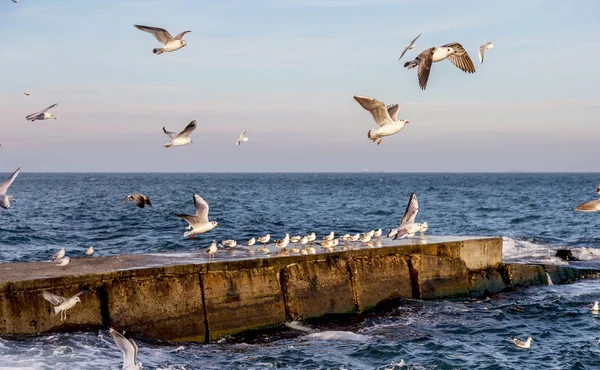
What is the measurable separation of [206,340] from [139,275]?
1546mm

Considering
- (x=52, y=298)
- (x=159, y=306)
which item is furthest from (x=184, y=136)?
(x=52, y=298)

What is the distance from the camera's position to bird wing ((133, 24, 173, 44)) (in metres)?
13.9

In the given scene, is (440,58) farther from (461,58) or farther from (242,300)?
(242,300)

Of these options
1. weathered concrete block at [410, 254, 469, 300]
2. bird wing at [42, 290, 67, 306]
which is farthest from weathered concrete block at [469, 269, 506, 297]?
bird wing at [42, 290, 67, 306]

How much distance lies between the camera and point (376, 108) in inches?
492

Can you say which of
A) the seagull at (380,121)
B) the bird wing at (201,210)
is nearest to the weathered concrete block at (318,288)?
the bird wing at (201,210)

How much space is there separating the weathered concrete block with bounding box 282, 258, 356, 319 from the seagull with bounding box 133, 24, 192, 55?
455cm

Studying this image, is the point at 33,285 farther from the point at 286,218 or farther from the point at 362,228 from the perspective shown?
the point at 286,218

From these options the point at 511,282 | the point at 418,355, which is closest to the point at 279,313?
the point at 418,355

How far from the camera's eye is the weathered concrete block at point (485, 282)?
17.5 metres

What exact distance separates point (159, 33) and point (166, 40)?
12.6 inches

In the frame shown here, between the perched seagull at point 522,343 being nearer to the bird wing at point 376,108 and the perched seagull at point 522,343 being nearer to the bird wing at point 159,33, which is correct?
the bird wing at point 376,108

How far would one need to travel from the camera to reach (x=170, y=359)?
11.7 m

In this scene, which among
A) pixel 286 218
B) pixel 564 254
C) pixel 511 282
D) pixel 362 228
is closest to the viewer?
pixel 511 282
